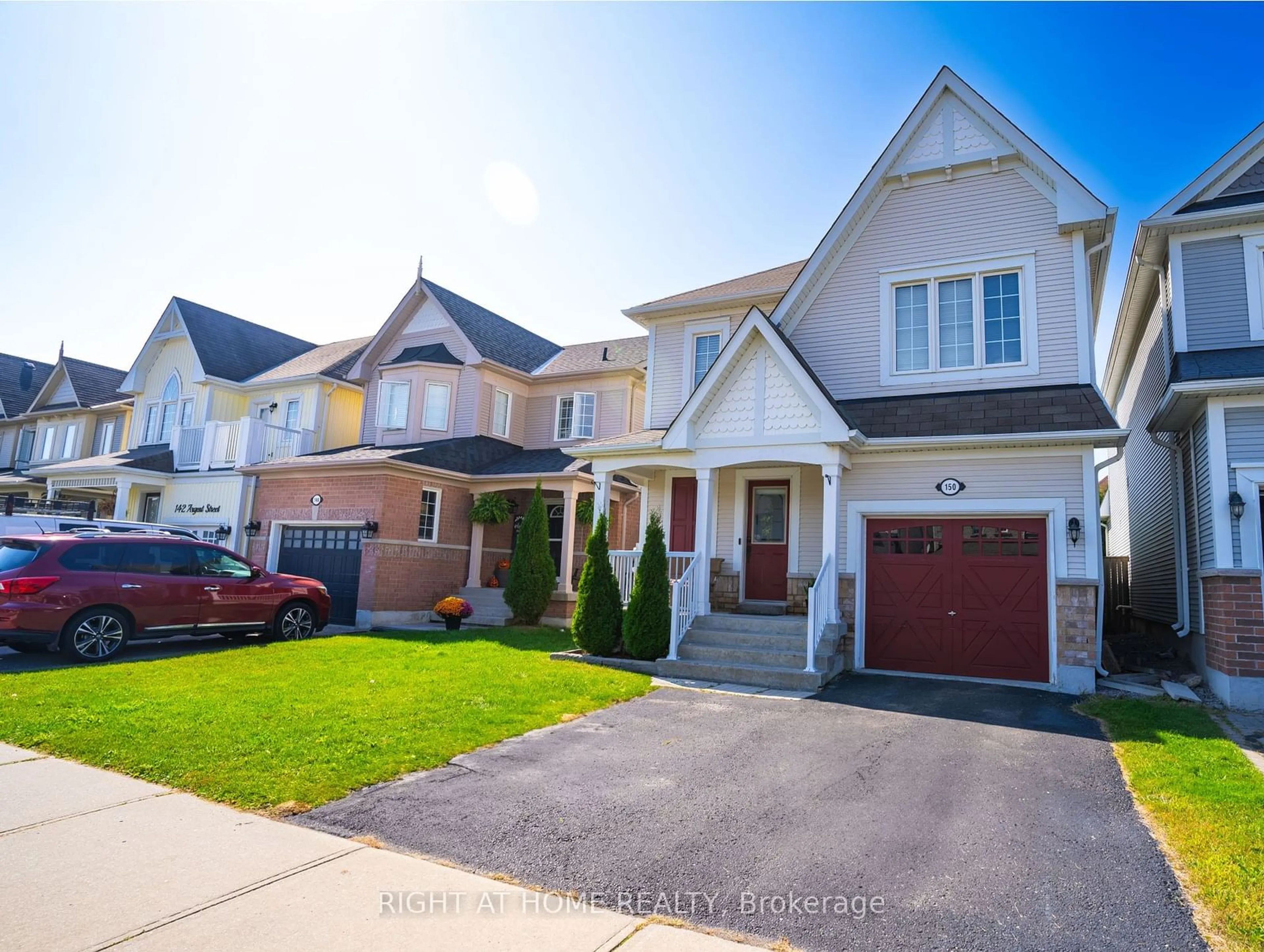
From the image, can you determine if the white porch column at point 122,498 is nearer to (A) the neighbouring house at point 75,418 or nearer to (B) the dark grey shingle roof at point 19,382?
(A) the neighbouring house at point 75,418

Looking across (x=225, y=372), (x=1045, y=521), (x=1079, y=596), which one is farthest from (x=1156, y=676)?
(x=225, y=372)

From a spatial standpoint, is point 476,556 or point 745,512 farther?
point 476,556

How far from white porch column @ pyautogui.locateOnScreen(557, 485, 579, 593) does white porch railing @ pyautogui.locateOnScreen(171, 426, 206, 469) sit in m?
11.7

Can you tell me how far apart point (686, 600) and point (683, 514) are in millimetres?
2945

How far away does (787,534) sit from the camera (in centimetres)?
1351

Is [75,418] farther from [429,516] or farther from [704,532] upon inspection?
[704,532]

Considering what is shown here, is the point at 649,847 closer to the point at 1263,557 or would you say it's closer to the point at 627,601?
the point at 627,601

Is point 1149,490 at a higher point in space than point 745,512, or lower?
higher

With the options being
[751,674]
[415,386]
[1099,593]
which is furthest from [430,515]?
[1099,593]

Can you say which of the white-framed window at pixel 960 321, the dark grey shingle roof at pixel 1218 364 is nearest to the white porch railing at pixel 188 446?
the white-framed window at pixel 960 321

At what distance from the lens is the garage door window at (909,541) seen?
37.4ft

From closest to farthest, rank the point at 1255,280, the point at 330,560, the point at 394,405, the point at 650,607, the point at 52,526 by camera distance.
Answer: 1. the point at 1255,280
2. the point at 650,607
3. the point at 52,526
4. the point at 330,560
5. the point at 394,405

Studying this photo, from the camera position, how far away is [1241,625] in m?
9.13

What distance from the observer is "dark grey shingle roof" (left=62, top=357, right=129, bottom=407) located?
29109 millimetres
